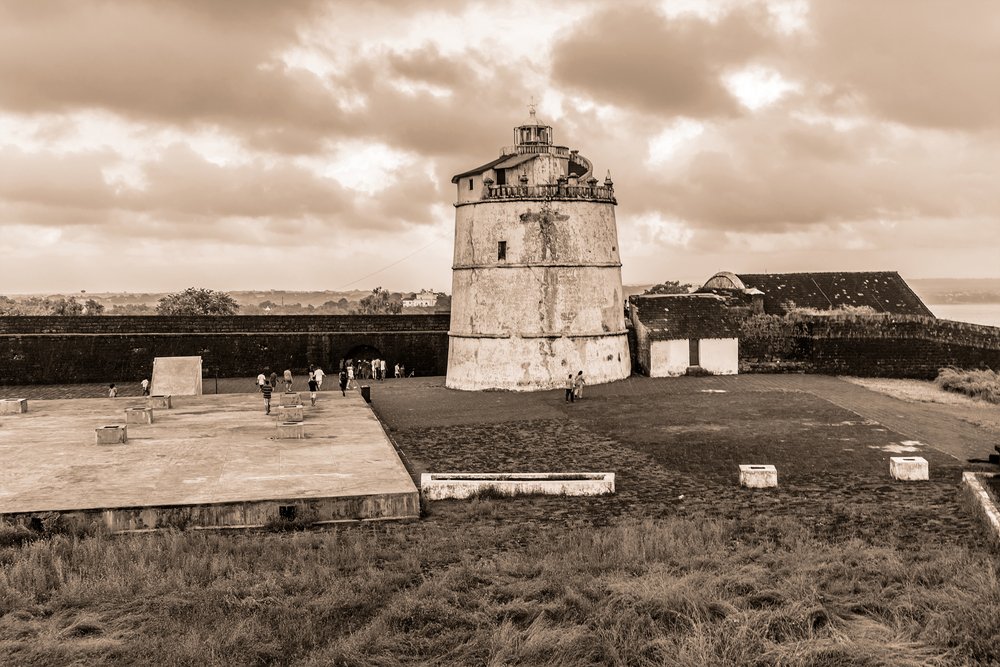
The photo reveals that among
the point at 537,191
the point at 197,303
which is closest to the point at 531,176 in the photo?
the point at 537,191

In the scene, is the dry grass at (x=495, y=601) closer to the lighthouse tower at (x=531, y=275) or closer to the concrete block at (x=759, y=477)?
the concrete block at (x=759, y=477)

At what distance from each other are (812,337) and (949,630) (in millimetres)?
21560

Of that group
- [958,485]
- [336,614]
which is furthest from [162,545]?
[958,485]

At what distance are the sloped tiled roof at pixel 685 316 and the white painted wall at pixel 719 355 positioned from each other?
18 cm

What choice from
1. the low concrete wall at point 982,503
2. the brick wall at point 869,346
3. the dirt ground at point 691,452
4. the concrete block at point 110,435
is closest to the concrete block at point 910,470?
the dirt ground at point 691,452

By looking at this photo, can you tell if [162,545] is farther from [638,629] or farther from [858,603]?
[858,603]

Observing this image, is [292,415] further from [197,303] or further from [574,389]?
[197,303]

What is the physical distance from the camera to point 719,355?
2772 cm

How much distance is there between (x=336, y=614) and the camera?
8711mm

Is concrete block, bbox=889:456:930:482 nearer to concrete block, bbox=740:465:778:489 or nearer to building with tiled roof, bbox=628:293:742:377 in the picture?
concrete block, bbox=740:465:778:489

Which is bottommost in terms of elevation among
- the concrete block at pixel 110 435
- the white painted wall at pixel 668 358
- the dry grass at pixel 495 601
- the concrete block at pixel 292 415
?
the dry grass at pixel 495 601

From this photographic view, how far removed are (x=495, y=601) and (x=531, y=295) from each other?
17.0 m

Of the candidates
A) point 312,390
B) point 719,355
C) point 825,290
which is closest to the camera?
point 312,390

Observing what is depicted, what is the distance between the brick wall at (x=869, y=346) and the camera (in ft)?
92.0
